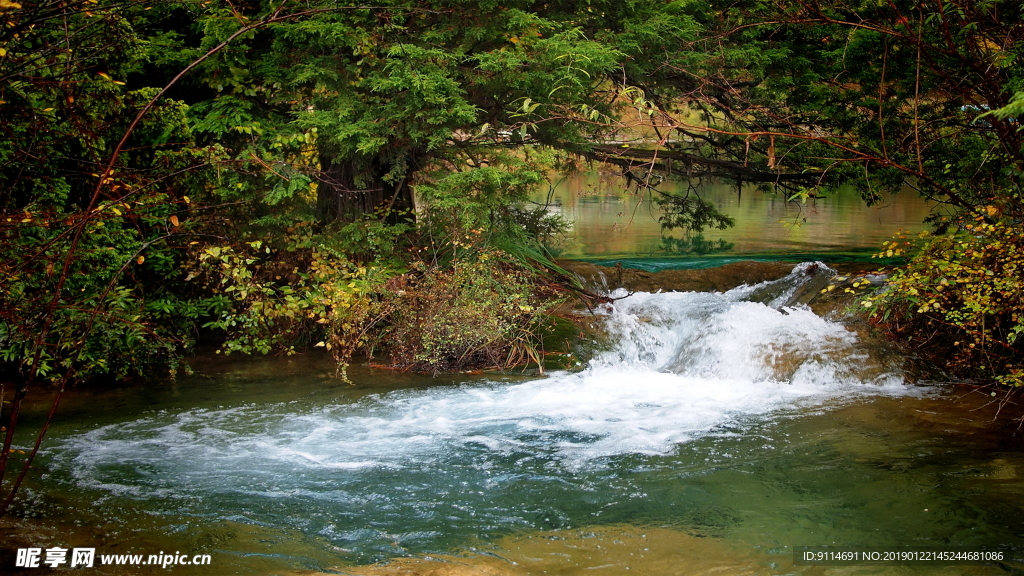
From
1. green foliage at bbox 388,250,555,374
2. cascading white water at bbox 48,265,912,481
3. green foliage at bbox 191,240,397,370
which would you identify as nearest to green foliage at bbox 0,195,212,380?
green foliage at bbox 191,240,397,370

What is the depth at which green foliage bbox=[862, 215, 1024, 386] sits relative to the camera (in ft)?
21.8

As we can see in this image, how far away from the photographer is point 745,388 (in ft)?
28.5

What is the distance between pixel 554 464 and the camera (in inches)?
252

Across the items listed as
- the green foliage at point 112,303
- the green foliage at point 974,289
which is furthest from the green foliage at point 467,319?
the green foliage at point 974,289

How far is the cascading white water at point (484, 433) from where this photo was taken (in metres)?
5.62

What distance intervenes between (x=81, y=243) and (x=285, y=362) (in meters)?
3.43

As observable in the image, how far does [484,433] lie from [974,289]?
A: 15.0 feet

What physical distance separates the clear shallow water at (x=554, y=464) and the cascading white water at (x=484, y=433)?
3 cm

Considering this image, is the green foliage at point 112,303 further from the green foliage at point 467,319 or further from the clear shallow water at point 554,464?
the green foliage at point 467,319

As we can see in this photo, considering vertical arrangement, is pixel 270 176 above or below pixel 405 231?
above

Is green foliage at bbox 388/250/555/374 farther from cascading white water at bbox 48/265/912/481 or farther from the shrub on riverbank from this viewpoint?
cascading white water at bbox 48/265/912/481

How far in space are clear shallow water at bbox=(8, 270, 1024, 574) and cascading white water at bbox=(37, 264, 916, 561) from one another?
3 centimetres

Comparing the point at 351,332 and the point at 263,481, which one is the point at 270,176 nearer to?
the point at 351,332

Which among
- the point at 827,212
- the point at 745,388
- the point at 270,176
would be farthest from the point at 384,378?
the point at 827,212
